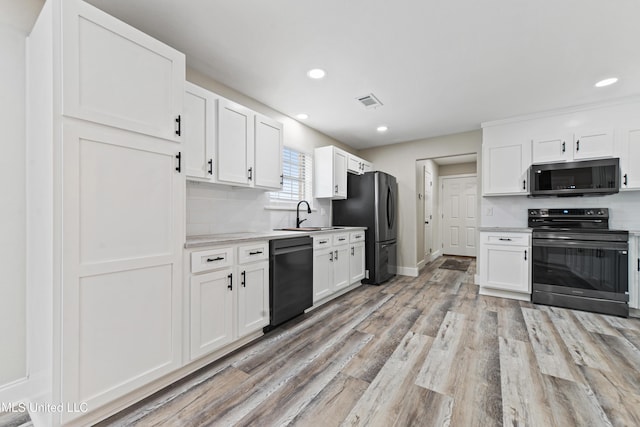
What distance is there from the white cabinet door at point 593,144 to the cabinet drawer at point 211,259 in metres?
4.33

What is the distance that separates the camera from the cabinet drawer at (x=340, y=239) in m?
3.51

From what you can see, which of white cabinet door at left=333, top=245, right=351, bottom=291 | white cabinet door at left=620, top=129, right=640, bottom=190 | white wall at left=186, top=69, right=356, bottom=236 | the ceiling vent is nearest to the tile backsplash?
white wall at left=186, top=69, right=356, bottom=236

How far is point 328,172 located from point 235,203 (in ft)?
5.25

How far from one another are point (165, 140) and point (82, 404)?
4.86 feet

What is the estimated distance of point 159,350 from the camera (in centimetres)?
164


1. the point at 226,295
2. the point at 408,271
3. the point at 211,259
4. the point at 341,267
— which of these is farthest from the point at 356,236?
the point at 211,259

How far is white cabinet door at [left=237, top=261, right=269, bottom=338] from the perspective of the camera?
218cm

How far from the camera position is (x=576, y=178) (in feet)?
10.9

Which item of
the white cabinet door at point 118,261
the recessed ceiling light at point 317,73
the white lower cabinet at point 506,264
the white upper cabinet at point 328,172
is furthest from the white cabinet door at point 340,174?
the white cabinet door at point 118,261

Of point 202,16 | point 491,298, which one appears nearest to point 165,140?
point 202,16

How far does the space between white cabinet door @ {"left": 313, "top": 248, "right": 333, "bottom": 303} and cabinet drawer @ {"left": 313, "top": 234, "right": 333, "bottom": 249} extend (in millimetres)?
49

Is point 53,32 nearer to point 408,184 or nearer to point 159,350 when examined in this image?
point 159,350

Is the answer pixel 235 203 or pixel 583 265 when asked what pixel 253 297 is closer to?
→ pixel 235 203

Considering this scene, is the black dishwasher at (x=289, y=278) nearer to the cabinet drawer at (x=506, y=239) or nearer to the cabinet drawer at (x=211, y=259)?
the cabinet drawer at (x=211, y=259)
